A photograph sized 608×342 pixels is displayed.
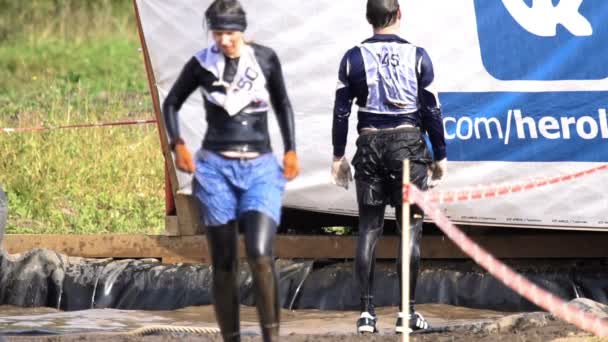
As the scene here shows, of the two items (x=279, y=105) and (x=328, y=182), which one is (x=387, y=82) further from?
(x=328, y=182)

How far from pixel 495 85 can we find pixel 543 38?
0.44 m

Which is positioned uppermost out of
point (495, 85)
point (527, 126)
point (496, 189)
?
point (495, 85)

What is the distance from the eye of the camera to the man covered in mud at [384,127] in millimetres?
8367

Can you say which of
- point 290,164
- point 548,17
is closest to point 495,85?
point 548,17

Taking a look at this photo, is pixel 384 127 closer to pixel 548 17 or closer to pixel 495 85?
pixel 495 85

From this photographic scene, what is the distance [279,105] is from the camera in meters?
7.14

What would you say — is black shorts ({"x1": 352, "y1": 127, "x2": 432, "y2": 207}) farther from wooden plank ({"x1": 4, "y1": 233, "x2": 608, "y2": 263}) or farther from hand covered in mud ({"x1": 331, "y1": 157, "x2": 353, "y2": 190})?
wooden plank ({"x1": 4, "y1": 233, "x2": 608, "y2": 263})

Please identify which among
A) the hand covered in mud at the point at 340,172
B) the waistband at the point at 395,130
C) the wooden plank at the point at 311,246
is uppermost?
the waistband at the point at 395,130

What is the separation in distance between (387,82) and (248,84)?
1.53 meters

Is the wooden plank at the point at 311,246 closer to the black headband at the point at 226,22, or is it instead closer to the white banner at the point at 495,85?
the white banner at the point at 495,85

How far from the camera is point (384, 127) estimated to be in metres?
8.44

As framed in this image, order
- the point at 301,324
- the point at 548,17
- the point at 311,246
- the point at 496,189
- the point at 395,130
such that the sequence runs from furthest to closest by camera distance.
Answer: the point at 311,246 < the point at 301,324 < the point at 548,17 < the point at 496,189 < the point at 395,130

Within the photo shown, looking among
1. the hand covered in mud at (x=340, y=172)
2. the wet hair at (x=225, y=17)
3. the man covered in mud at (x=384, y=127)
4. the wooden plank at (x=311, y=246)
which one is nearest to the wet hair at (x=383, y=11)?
the man covered in mud at (x=384, y=127)

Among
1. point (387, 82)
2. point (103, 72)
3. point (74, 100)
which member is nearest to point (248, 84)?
point (387, 82)
